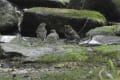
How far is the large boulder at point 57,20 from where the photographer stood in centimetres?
2441

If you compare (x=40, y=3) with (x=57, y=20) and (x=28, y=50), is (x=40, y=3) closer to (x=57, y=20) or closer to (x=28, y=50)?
(x=57, y=20)

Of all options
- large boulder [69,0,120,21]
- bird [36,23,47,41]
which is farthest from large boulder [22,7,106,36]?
large boulder [69,0,120,21]

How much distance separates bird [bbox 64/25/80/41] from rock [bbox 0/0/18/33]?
11.7 feet

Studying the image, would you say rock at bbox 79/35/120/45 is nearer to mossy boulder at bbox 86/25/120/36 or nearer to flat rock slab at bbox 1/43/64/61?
mossy boulder at bbox 86/25/120/36

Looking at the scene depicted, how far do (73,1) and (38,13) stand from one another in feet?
16.3

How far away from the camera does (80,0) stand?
94.4 feet

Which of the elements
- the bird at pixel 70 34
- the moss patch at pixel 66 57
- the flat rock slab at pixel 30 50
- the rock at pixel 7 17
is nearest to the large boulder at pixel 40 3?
the rock at pixel 7 17

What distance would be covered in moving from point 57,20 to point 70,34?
216 cm

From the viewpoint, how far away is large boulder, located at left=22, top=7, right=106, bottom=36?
24.4 m

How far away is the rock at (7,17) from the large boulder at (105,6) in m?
4.28

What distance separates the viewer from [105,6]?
2817 centimetres

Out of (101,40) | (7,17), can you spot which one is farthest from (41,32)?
(7,17)

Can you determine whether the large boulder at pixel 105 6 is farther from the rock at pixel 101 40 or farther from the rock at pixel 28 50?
the rock at pixel 28 50

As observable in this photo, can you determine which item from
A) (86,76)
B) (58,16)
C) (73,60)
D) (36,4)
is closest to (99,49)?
(73,60)
